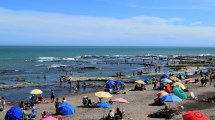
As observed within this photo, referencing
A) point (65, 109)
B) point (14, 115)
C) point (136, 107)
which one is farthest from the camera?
point (136, 107)

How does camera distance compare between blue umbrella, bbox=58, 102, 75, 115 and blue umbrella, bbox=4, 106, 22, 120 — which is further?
blue umbrella, bbox=58, 102, 75, 115

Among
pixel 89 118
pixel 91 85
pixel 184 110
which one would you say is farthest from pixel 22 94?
pixel 184 110

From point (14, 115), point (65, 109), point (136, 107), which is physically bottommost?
point (136, 107)

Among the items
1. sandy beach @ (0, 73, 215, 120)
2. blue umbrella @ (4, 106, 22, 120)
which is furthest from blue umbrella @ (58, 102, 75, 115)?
blue umbrella @ (4, 106, 22, 120)

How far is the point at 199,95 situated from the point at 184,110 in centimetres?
842

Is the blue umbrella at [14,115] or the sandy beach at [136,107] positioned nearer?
the blue umbrella at [14,115]

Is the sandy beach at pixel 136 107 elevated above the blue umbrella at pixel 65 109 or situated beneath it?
situated beneath

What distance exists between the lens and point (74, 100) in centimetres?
3278

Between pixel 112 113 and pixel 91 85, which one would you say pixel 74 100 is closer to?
pixel 112 113

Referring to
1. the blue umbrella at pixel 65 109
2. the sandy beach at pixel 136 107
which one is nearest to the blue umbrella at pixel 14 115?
the sandy beach at pixel 136 107

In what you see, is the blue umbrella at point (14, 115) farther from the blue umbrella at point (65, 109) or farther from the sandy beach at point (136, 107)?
the blue umbrella at point (65, 109)

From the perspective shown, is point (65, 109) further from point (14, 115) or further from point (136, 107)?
point (136, 107)

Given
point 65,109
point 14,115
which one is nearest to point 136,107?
point 65,109

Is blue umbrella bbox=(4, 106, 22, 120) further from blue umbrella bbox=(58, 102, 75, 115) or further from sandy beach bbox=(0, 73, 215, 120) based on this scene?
blue umbrella bbox=(58, 102, 75, 115)
